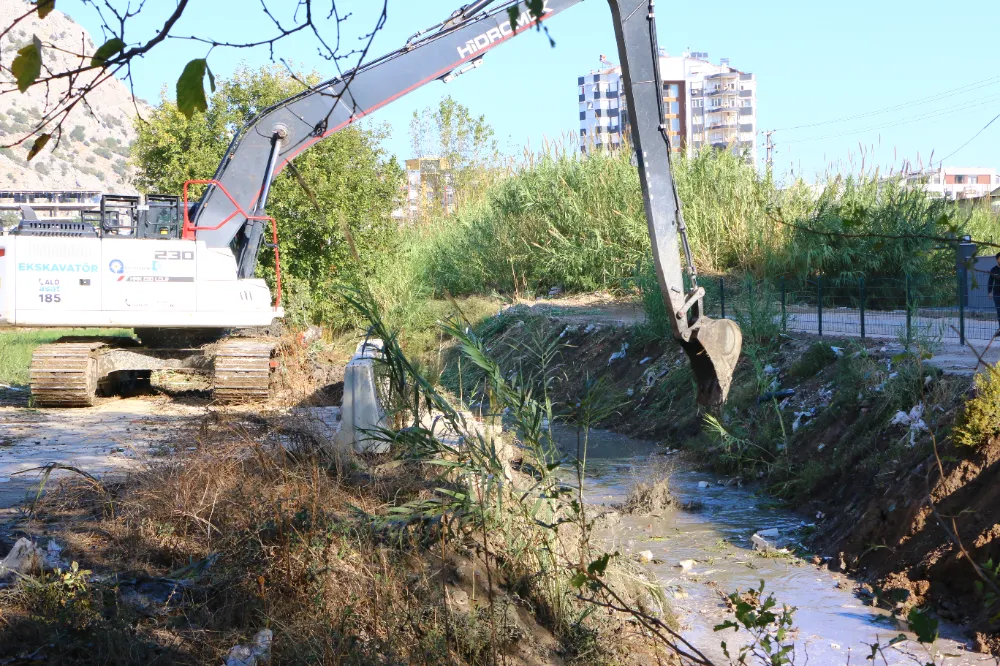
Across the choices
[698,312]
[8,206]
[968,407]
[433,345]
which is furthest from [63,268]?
[968,407]

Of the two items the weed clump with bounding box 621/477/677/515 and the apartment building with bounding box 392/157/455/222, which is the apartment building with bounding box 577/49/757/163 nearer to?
the apartment building with bounding box 392/157/455/222

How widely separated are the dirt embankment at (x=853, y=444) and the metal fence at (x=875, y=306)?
0.64 m

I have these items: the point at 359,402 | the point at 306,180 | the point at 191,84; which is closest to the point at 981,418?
the point at 359,402

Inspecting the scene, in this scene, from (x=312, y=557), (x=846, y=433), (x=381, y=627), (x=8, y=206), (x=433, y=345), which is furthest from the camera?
(x=433, y=345)

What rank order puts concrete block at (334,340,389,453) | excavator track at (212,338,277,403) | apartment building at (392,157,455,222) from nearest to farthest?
concrete block at (334,340,389,453) → excavator track at (212,338,277,403) → apartment building at (392,157,455,222)

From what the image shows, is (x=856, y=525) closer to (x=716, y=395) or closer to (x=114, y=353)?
(x=716, y=395)

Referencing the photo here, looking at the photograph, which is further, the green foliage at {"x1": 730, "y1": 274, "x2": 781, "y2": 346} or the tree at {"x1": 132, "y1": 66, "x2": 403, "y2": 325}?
the tree at {"x1": 132, "y1": 66, "x2": 403, "y2": 325}

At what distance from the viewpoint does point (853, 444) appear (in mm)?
8883

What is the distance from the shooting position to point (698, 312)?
27.5 ft

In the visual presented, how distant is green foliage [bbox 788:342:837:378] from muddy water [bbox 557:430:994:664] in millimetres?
1686

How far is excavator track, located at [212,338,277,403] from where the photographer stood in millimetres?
12633

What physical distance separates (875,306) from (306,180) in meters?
9.36

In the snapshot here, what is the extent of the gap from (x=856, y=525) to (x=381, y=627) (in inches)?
156

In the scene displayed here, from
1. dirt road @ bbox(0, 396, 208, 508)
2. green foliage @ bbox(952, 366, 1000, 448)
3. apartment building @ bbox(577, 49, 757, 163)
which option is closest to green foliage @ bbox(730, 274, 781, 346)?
green foliage @ bbox(952, 366, 1000, 448)
